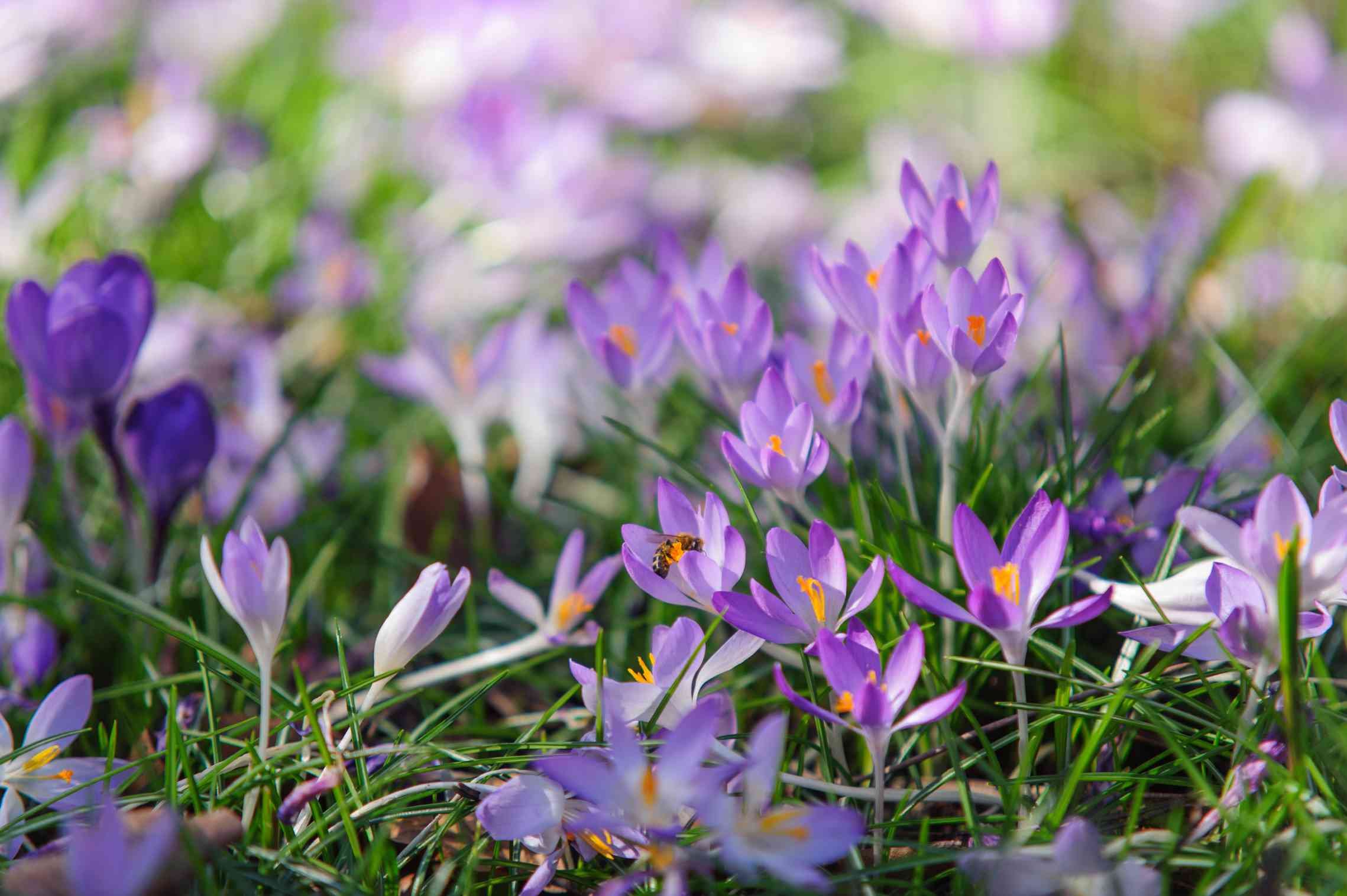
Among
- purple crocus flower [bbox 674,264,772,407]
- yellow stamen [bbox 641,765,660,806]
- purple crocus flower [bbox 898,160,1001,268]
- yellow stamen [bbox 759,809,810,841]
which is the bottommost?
yellow stamen [bbox 759,809,810,841]

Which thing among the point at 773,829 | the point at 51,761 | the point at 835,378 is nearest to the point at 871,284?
the point at 835,378

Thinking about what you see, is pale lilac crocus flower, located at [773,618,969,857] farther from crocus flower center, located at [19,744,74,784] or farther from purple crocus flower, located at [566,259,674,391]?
crocus flower center, located at [19,744,74,784]

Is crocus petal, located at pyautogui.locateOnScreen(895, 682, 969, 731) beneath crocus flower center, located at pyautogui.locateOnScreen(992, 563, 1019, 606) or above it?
beneath

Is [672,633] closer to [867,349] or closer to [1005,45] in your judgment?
[867,349]

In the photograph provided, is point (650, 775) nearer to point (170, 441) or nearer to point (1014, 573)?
point (1014, 573)

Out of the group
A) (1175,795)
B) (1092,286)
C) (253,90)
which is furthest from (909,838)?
(253,90)

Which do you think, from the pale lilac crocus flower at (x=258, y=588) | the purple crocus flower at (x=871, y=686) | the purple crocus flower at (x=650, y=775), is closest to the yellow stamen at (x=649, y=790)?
the purple crocus flower at (x=650, y=775)

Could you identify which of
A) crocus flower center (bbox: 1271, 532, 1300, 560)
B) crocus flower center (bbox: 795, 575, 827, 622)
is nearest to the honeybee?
crocus flower center (bbox: 795, 575, 827, 622)
